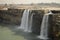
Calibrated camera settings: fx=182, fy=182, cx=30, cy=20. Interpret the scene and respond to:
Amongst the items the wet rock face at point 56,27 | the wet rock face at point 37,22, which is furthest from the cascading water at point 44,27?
the wet rock face at point 56,27

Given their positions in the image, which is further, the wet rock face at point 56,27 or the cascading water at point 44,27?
the cascading water at point 44,27

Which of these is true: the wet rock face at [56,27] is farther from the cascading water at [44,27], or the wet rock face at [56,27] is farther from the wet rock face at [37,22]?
the wet rock face at [37,22]

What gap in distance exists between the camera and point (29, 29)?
53.1ft

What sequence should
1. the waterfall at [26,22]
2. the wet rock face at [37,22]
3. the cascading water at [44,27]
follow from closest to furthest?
the cascading water at [44,27], the wet rock face at [37,22], the waterfall at [26,22]

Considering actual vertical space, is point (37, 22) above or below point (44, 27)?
above

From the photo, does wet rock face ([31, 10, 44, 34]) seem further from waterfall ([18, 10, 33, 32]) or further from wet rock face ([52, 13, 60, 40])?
wet rock face ([52, 13, 60, 40])

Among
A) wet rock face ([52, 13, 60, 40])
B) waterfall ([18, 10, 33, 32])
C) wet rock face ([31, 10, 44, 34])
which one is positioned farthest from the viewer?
waterfall ([18, 10, 33, 32])

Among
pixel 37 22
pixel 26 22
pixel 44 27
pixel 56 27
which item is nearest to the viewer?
pixel 56 27

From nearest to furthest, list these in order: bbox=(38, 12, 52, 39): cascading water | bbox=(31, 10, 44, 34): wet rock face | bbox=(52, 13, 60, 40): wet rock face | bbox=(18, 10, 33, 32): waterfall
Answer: bbox=(52, 13, 60, 40): wet rock face, bbox=(38, 12, 52, 39): cascading water, bbox=(31, 10, 44, 34): wet rock face, bbox=(18, 10, 33, 32): waterfall

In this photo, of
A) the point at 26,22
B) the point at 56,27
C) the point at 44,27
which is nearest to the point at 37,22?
the point at 44,27

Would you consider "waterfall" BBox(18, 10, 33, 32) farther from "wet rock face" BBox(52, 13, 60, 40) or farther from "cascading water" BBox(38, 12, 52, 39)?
"wet rock face" BBox(52, 13, 60, 40)

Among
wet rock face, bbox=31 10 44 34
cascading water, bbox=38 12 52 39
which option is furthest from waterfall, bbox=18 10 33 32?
cascading water, bbox=38 12 52 39

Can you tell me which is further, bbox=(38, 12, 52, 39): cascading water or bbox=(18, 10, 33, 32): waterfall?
bbox=(18, 10, 33, 32): waterfall

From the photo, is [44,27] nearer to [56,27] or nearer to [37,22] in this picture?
[37,22]
